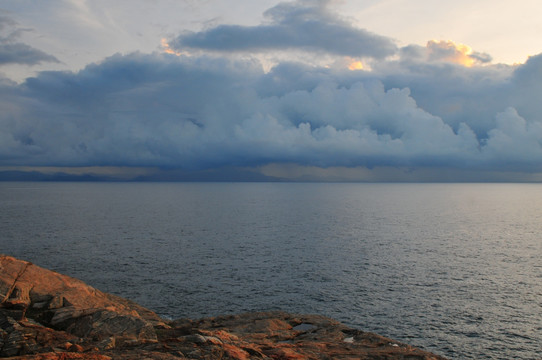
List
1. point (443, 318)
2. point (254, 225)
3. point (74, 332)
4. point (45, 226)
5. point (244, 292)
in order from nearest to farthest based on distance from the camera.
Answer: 1. point (74, 332)
2. point (443, 318)
3. point (244, 292)
4. point (45, 226)
5. point (254, 225)

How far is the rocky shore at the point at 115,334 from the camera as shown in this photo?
21.7m

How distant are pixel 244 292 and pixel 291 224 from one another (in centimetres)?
8544

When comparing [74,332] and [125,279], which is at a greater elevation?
[74,332]

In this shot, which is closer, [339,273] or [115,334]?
[115,334]

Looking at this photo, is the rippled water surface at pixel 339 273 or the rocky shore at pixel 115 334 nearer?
the rocky shore at pixel 115 334

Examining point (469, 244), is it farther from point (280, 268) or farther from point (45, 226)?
point (45, 226)

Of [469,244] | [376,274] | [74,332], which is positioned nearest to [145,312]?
[74,332]

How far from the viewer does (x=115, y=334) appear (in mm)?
25594

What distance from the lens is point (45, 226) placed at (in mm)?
120875

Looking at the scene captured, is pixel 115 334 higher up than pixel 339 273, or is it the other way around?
pixel 115 334

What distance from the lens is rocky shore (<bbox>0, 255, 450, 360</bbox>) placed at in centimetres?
2172

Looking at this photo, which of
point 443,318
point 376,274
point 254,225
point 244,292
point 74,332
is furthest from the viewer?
point 254,225

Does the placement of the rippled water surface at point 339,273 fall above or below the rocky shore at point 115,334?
below

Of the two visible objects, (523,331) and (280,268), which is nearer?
(523,331)
